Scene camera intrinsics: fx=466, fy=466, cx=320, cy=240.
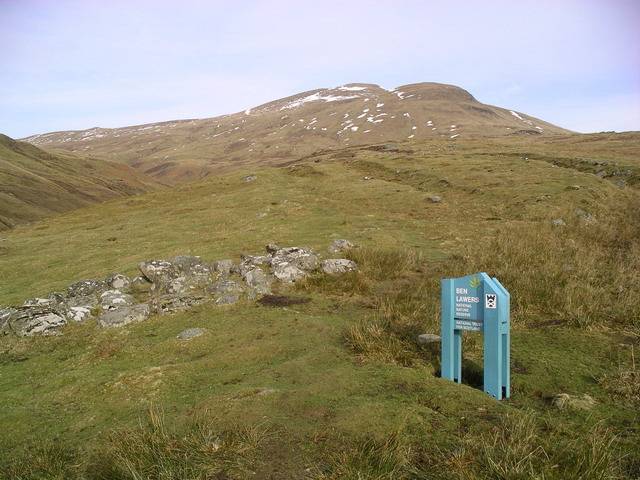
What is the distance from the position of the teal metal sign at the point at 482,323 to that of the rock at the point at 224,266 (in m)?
10.7

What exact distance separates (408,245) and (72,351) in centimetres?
1477

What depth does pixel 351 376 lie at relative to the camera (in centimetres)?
902

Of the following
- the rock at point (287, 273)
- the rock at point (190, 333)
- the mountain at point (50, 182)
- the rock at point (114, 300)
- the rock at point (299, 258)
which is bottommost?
the rock at point (190, 333)

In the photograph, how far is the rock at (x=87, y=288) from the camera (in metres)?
16.9

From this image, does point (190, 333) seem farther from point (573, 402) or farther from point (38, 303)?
point (573, 402)

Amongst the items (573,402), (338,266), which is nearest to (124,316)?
(338,266)

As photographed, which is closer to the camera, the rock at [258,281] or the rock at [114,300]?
the rock at [114,300]

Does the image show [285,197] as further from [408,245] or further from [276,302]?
[276,302]

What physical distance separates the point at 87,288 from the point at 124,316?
3944 millimetres

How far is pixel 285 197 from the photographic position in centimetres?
3759

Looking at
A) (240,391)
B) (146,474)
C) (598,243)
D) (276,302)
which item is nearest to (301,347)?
(240,391)

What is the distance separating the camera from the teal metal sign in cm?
830

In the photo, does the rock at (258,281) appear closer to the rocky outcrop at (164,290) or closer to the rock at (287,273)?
the rocky outcrop at (164,290)

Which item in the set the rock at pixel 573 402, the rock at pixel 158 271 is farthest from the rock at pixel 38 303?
the rock at pixel 573 402
